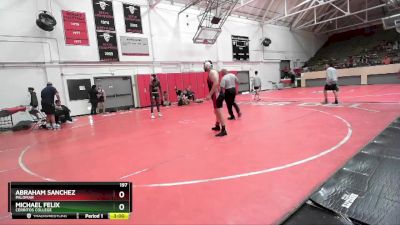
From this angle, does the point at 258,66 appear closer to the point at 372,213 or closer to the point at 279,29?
the point at 279,29

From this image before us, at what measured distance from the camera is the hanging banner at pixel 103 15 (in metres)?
13.5

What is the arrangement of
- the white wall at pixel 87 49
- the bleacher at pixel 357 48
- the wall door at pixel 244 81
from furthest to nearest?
the bleacher at pixel 357 48
the wall door at pixel 244 81
the white wall at pixel 87 49

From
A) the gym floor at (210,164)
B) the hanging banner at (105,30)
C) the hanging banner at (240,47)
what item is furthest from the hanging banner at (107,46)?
the hanging banner at (240,47)

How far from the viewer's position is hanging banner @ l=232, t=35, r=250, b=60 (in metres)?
20.5

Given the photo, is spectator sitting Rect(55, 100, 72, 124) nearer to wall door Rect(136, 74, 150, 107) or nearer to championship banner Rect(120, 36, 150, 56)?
wall door Rect(136, 74, 150, 107)

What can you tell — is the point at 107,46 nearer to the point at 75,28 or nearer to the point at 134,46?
the point at 134,46

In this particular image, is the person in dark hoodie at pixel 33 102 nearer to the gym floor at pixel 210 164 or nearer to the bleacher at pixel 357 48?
the gym floor at pixel 210 164

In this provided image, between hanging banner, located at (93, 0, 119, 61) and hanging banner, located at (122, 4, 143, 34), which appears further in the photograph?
hanging banner, located at (122, 4, 143, 34)

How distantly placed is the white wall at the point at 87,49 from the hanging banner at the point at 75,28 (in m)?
0.23

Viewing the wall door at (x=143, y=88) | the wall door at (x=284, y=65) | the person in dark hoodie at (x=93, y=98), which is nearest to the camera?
the person in dark hoodie at (x=93, y=98)

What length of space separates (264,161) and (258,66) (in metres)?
20.2

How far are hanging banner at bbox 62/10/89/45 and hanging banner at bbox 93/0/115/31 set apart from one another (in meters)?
0.75
